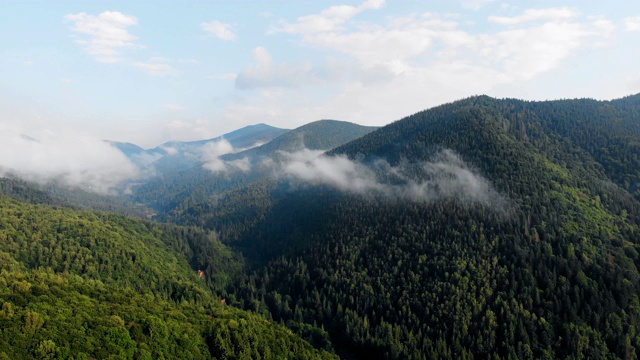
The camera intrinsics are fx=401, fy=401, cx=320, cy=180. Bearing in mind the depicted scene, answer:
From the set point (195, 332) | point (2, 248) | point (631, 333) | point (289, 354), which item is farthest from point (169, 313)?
point (631, 333)

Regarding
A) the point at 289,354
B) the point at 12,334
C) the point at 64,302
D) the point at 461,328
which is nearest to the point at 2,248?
the point at 64,302

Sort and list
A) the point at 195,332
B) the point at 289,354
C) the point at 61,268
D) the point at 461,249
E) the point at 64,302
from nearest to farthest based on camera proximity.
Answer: the point at 64,302
the point at 195,332
the point at 289,354
the point at 61,268
the point at 461,249

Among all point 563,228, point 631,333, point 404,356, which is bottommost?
point 404,356

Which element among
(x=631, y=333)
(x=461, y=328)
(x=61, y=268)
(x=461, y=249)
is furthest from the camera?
(x=461, y=249)

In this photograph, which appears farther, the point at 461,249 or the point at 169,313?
the point at 461,249

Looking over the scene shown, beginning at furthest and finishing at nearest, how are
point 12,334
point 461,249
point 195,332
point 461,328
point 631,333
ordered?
point 461,249, point 461,328, point 631,333, point 195,332, point 12,334

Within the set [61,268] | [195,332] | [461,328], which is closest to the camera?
[195,332]

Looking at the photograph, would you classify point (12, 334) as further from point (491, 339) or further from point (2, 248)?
point (491, 339)

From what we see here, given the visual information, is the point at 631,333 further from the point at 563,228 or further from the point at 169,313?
the point at 169,313

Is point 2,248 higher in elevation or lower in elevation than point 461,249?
higher

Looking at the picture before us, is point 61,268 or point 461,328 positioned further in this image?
point 61,268
